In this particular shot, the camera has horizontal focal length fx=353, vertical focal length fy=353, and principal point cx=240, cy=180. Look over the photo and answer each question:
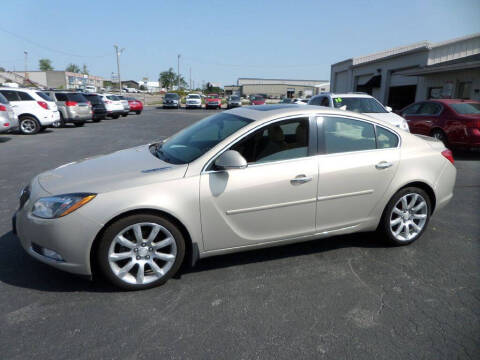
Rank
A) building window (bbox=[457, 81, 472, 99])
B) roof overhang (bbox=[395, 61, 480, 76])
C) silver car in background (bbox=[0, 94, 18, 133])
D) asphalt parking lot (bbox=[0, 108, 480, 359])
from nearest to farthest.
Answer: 1. asphalt parking lot (bbox=[0, 108, 480, 359])
2. silver car in background (bbox=[0, 94, 18, 133])
3. roof overhang (bbox=[395, 61, 480, 76])
4. building window (bbox=[457, 81, 472, 99])

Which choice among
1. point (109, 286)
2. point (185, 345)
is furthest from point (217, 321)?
point (109, 286)

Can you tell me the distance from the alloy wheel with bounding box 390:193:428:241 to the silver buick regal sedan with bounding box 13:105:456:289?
1cm

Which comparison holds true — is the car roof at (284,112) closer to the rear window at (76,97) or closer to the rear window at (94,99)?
the rear window at (76,97)

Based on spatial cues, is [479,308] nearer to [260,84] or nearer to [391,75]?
[391,75]

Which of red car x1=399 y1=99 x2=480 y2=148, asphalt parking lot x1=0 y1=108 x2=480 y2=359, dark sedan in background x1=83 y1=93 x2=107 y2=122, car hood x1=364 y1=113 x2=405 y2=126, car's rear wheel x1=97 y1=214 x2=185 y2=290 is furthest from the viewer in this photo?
dark sedan in background x1=83 y1=93 x2=107 y2=122

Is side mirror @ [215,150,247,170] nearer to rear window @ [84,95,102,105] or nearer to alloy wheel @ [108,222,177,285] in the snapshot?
alloy wheel @ [108,222,177,285]

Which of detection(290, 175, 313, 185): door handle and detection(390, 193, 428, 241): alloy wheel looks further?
detection(390, 193, 428, 241): alloy wheel

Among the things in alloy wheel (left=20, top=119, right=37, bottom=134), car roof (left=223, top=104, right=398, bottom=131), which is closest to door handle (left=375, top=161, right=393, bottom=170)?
car roof (left=223, top=104, right=398, bottom=131)

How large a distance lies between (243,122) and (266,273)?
1.49 m

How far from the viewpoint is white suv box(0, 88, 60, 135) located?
1312cm

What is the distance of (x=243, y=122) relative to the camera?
3.52 m

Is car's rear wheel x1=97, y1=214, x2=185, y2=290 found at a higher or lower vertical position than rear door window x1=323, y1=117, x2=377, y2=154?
lower

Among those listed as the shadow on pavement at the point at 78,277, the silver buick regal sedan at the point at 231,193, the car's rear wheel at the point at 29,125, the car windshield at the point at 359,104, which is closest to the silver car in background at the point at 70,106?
the car's rear wheel at the point at 29,125

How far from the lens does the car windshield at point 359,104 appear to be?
9.84 meters
